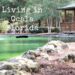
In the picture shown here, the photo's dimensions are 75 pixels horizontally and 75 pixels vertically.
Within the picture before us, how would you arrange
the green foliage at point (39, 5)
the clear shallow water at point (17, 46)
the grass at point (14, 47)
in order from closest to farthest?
the grass at point (14, 47) → the clear shallow water at point (17, 46) → the green foliage at point (39, 5)

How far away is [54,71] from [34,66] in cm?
42

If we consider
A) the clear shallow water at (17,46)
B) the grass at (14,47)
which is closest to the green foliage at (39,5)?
the clear shallow water at (17,46)

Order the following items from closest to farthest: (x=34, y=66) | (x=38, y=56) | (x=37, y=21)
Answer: (x=34, y=66) < (x=38, y=56) < (x=37, y=21)

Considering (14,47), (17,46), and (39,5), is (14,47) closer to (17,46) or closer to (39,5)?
(17,46)

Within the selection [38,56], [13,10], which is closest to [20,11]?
[13,10]

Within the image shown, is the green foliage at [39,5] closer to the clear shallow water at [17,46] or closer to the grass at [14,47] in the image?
the clear shallow water at [17,46]

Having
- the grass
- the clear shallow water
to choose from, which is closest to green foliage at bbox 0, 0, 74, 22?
the clear shallow water

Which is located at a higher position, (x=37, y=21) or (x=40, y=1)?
(x=40, y=1)

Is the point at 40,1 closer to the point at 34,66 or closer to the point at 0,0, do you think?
the point at 0,0

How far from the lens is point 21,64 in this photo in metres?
5.71

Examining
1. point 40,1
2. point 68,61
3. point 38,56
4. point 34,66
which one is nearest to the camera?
point 34,66

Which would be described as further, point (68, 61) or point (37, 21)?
point (37, 21)

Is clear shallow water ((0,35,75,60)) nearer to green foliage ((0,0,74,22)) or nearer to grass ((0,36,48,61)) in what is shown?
grass ((0,36,48,61))

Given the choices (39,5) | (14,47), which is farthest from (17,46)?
(39,5)
